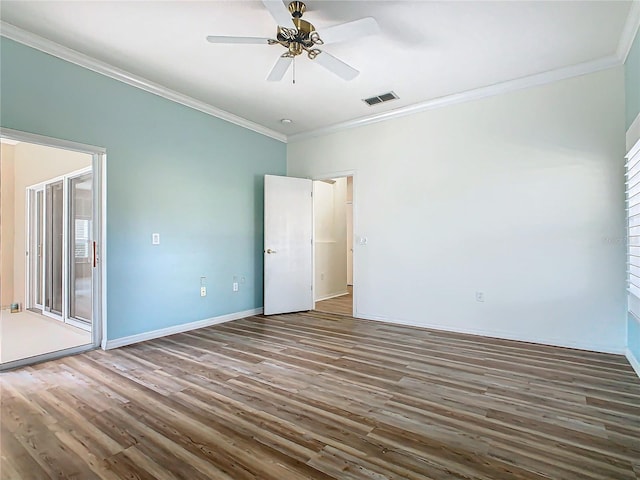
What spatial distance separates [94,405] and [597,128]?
4.78 meters

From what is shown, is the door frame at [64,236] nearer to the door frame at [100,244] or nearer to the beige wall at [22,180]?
the beige wall at [22,180]

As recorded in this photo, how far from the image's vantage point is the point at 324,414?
2053 mm

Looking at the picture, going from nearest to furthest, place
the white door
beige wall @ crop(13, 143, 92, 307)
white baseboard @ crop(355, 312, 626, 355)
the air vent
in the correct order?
white baseboard @ crop(355, 312, 626, 355), the air vent, the white door, beige wall @ crop(13, 143, 92, 307)

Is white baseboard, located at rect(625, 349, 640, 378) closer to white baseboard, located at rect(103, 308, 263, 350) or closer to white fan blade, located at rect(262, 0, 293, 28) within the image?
white fan blade, located at rect(262, 0, 293, 28)

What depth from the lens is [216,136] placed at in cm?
436

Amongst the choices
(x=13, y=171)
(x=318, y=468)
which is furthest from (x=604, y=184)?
(x=13, y=171)

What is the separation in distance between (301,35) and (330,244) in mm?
4369

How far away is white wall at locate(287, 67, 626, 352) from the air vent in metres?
0.42

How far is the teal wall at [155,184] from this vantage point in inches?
114

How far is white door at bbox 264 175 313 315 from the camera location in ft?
15.8

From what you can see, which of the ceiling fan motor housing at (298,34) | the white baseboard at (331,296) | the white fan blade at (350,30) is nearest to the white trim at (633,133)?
the white fan blade at (350,30)

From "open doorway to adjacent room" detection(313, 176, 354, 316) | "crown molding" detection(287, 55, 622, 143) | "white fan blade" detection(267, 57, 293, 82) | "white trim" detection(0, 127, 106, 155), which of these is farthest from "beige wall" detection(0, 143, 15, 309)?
"white fan blade" detection(267, 57, 293, 82)

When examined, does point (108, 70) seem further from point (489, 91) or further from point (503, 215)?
point (503, 215)

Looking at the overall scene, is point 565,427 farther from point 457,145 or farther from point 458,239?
point 457,145
